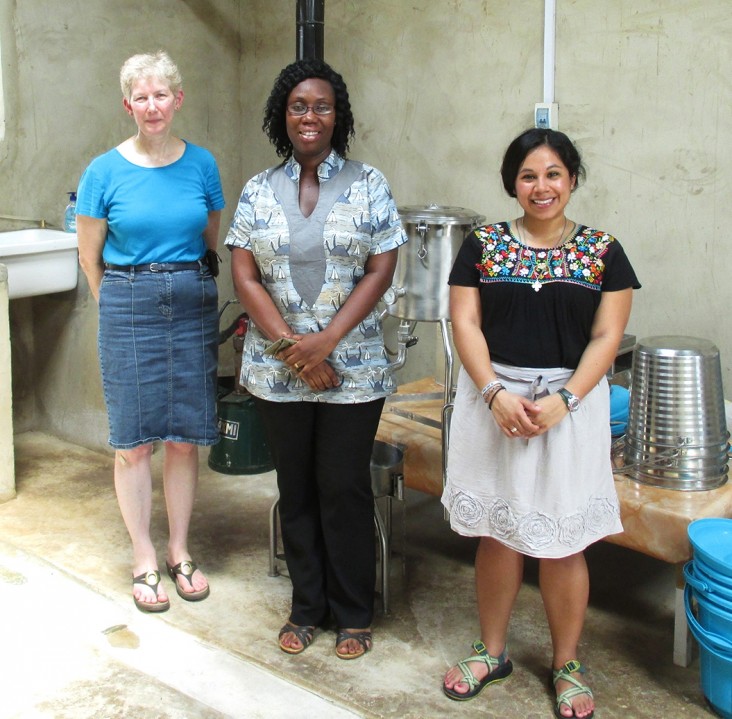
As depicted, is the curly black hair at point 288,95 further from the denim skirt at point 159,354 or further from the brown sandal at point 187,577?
the brown sandal at point 187,577

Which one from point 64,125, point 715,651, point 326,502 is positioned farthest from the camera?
point 64,125

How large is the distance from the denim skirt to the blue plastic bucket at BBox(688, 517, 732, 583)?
1522mm

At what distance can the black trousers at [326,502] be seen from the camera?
282 centimetres

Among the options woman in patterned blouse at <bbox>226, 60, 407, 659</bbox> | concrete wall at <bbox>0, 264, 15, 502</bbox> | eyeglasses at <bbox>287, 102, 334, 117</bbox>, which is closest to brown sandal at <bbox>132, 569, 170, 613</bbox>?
woman in patterned blouse at <bbox>226, 60, 407, 659</bbox>

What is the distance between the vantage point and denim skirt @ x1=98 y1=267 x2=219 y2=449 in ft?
10.1

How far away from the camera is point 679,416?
3.05 meters

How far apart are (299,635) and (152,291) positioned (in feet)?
3.75

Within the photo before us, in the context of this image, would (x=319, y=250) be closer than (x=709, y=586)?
No

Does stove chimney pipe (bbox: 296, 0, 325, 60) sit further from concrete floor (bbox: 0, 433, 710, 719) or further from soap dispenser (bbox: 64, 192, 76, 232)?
concrete floor (bbox: 0, 433, 710, 719)

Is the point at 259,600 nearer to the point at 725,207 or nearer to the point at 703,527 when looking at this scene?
the point at 703,527

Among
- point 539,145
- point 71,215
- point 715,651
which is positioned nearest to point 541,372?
point 539,145

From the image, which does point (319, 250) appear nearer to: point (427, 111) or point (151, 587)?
point (151, 587)

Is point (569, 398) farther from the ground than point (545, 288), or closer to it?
closer to it

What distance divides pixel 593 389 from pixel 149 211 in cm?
142
